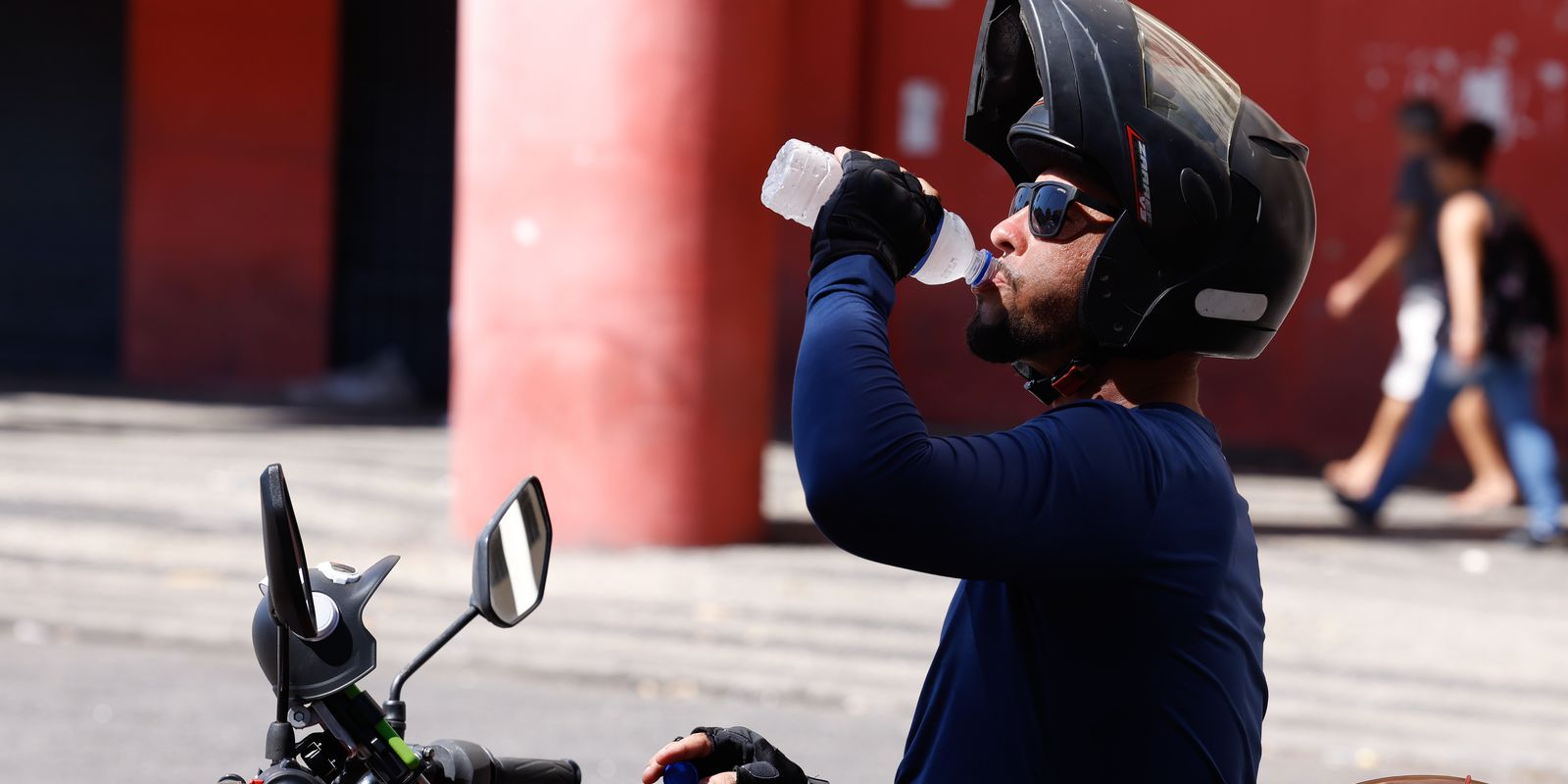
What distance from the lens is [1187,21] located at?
13.1 metres

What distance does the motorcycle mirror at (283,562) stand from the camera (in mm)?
1662

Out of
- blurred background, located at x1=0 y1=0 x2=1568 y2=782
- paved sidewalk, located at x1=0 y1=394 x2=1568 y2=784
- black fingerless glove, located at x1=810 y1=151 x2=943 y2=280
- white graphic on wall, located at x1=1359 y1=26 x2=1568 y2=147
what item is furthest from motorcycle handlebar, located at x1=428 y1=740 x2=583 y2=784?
white graphic on wall, located at x1=1359 y1=26 x2=1568 y2=147

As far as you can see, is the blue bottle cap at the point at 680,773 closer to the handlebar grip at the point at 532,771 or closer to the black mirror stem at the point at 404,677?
the handlebar grip at the point at 532,771

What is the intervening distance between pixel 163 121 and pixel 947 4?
20.1 ft

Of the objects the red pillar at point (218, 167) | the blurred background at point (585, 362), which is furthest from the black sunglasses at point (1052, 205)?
the red pillar at point (218, 167)

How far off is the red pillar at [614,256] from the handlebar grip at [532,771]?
622 cm

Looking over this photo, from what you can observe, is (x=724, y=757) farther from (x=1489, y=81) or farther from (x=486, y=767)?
(x=1489, y=81)

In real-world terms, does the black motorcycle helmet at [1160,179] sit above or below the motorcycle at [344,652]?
above

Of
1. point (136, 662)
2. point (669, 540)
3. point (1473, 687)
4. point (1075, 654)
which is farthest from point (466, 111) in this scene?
point (1075, 654)

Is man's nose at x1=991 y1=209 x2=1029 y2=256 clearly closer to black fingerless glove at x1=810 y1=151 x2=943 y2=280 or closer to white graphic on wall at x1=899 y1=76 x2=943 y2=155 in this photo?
black fingerless glove at x1=810 y1=151 x2=943 y2=280

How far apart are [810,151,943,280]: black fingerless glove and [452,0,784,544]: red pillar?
6.40 meters

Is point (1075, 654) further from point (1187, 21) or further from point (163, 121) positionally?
point (163, 121)

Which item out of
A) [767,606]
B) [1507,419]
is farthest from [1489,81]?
[767,606]

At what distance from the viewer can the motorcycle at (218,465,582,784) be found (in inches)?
68.3
